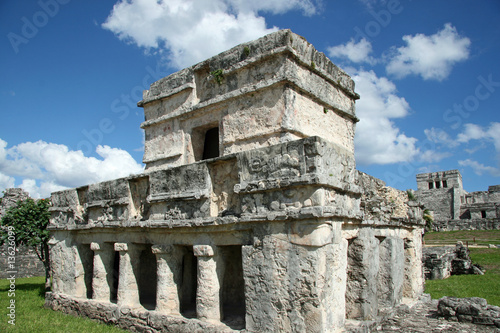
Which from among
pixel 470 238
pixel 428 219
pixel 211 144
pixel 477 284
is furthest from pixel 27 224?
pixel 428 219

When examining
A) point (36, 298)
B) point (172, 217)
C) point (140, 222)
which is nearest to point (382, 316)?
point (172, 217)

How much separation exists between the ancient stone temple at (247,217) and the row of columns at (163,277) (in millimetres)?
21

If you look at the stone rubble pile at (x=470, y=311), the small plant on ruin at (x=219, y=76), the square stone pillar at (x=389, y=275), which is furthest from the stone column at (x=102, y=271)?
the stone rubble pile at (x=470, y=311)

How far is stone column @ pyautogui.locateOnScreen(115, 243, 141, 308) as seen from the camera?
6.75 m

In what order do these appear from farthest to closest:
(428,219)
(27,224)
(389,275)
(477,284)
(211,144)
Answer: (428,219)
(477,284)
(27,224)
(211,144)
(389,275)

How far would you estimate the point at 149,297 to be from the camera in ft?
26.1

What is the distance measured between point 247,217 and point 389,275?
3261mm

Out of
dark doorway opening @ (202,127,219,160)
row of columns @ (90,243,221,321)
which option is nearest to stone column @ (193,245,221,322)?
row of columns @ (90,243,221,321)

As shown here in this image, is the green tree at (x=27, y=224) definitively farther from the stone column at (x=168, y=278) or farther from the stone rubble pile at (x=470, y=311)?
the stone rubble pile at (x=470, y=311)

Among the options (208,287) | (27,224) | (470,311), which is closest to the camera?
(208,287)

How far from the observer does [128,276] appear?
6.83 m

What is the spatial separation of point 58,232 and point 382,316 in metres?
7.32

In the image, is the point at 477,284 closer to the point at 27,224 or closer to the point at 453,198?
the point at 27,224

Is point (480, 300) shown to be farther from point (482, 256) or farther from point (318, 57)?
point (482, 256)
